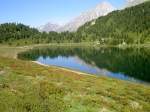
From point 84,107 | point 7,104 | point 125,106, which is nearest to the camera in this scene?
point 7,104

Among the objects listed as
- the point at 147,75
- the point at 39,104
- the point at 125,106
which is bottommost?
the point at 147,75

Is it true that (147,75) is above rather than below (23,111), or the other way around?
below

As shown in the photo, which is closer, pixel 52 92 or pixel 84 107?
pixel 84 107

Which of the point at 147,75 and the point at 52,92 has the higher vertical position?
the point at 52,92

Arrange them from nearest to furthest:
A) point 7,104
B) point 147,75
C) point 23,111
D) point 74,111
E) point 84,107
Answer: point 23,111
point 7,104
point 74,111
point 84,107
point 147,75

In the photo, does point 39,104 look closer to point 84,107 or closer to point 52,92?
point 84,107

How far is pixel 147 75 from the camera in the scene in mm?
78750

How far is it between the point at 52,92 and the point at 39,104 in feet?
21.8

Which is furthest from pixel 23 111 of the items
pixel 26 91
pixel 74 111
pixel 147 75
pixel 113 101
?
pixel 147 75

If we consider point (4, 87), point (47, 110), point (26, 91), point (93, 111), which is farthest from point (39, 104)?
point (4, 87)

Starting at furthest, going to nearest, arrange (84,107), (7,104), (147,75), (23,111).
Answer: (147,75)
(84,107)
(7,104)
(23,111)

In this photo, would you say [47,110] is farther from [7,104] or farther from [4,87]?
[4,87]

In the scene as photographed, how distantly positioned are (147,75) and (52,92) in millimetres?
57055

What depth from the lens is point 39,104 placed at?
20.0 metres
